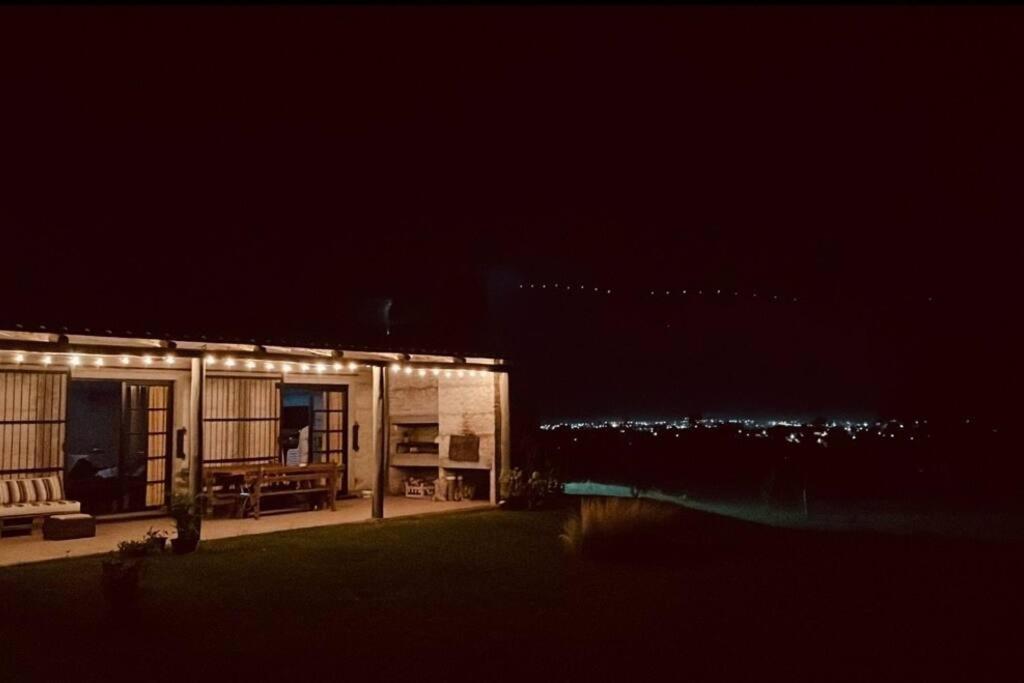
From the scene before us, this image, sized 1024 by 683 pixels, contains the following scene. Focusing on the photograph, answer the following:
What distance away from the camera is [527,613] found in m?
6.47

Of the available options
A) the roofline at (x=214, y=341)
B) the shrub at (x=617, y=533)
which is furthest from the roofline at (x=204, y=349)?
the shrub at (x=617, y=533)

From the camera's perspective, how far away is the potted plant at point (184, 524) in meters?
9.30

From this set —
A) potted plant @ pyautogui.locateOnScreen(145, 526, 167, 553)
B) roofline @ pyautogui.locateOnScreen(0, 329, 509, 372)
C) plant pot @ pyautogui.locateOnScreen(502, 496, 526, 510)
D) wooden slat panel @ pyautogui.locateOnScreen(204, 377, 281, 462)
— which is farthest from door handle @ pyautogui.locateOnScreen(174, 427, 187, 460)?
plant pot @ pyautogui.locateOnScreen(502, 496, 526, 510)

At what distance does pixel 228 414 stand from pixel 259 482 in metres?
1.83

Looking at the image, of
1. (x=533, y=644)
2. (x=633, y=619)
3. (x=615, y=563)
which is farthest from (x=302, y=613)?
(x=615, y=563)

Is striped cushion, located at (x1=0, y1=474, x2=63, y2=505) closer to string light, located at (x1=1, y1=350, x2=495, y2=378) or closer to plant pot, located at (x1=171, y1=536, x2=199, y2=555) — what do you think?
string light, located at (x1=1, y1=350, x2=495, y2=378)

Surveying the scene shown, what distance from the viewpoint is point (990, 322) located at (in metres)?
31.6

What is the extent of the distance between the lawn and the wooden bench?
2.67m

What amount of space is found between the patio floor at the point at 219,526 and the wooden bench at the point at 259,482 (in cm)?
31

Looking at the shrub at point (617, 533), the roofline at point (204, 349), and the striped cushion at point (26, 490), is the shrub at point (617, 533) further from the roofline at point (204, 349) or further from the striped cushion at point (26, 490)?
the striped cushion at point (26, 490)

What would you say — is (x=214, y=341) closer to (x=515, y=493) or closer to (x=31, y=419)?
(x=31, y=419)

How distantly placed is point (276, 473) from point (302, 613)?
658 centimetres

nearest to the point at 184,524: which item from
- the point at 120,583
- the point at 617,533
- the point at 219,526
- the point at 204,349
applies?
the point at 204,349

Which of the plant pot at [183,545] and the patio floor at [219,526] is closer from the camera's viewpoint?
the plant pot at [183,545]
